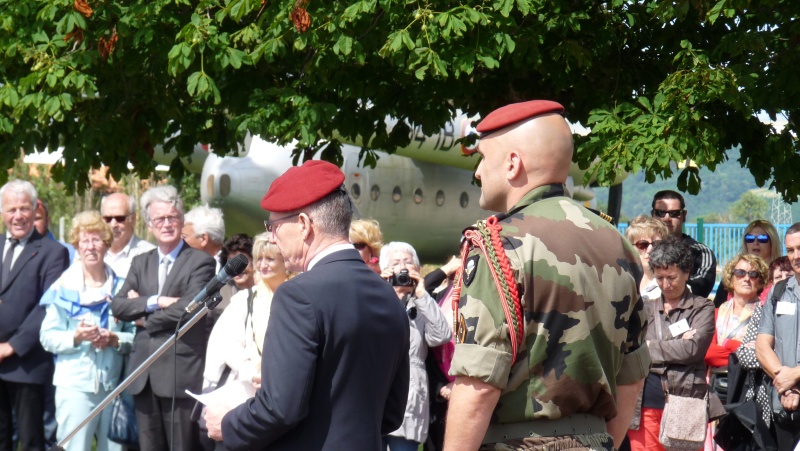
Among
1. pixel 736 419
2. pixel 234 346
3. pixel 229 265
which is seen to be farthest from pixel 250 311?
pixel 736 419

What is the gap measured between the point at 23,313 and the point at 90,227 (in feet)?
2.99

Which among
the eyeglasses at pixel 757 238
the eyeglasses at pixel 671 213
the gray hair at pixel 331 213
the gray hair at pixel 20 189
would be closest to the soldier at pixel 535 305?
the gray hair at pixel 331 213

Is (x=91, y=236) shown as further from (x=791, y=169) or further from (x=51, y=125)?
(x=791, y=169)

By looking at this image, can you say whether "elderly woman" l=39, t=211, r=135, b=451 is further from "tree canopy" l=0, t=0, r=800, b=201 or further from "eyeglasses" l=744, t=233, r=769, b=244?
"eyeglasses" l=744, t=233, r=769, b=244

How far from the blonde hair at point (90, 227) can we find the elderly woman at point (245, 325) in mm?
1623

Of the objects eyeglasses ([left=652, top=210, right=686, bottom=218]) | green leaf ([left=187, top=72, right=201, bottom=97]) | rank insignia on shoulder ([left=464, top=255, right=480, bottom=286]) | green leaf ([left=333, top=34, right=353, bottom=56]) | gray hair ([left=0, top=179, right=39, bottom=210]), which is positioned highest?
green leaf ([left=333, top=34, right=353, bottom=56])

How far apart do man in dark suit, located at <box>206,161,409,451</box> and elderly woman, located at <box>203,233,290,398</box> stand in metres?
2.13

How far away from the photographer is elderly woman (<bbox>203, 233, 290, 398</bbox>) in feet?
16.8

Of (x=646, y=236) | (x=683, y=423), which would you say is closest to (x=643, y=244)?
(x=646, y=236)

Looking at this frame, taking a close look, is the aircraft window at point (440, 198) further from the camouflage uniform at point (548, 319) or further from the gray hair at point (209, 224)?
the camouflage uniform at point (548, 319)

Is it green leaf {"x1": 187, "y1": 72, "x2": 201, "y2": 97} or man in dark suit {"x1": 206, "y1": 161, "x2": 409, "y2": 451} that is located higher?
green leaf {"x1": 187, "y1": 72, "x2": 201, "y2": 97}

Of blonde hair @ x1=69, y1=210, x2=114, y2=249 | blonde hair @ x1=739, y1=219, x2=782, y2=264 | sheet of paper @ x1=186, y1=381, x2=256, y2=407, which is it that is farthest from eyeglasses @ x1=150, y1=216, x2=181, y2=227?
blonde hair @ x1=739, y1=219, x2=782, y2=264

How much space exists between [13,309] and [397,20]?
11.0ft

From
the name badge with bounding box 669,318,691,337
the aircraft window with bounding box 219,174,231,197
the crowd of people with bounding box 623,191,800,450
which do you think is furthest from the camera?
the aircraft window with bounding box 219,174,231,197
